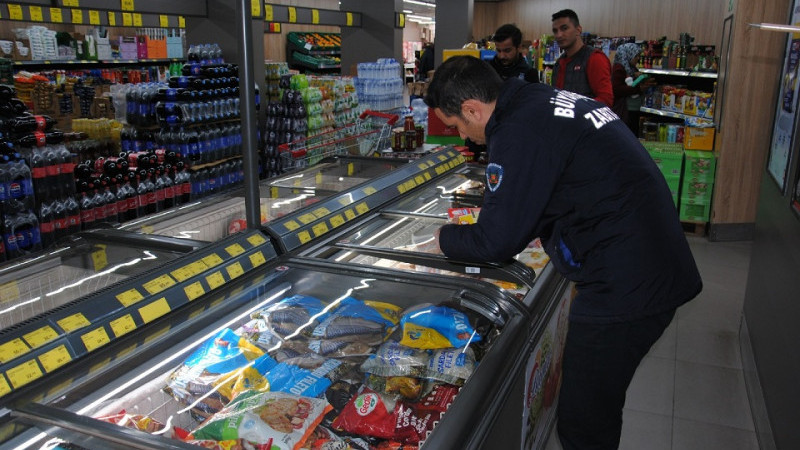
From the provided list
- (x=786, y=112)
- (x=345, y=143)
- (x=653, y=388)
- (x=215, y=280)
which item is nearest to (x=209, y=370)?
(x=215, y=280)

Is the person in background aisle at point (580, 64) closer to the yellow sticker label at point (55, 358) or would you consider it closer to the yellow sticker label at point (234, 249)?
the yellow sticker label at point (234, 249)

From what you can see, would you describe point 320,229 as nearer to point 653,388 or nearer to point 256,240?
point 256,240

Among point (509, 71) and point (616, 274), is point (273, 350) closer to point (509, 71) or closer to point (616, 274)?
point (616, 274)

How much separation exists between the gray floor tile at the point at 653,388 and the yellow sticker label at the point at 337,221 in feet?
6.04

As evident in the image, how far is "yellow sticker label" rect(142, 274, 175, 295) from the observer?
1733 mm

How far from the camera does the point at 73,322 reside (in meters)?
1.52

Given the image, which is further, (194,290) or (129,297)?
(194,290)

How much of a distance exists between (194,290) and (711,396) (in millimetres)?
2854

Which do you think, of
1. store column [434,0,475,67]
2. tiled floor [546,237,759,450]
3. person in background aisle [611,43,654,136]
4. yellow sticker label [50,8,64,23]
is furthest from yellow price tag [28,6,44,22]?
person in background aisle [611,43,654,136]

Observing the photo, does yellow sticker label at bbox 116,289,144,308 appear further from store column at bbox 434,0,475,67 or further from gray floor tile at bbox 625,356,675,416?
store column at bbox 434,0,475,67

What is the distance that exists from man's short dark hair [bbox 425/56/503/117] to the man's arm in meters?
3.73

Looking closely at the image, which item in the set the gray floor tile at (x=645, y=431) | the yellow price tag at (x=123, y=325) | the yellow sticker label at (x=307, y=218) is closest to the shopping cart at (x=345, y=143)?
the yellow sticker label at (x=307, y=218)

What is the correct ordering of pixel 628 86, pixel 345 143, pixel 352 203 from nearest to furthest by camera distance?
pixel 352 203, pixel 345 143, pixel 628 86

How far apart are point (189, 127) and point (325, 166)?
161 centimetres
